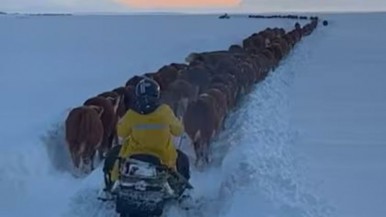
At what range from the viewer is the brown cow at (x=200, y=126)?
8383 mm

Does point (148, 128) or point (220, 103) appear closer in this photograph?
point (148, 128)

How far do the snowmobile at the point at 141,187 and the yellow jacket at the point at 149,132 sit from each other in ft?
0.33

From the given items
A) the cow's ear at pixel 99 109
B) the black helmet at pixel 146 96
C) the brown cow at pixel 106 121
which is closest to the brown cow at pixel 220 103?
the brown cow at pixel 106 121

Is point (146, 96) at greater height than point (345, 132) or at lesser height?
greater

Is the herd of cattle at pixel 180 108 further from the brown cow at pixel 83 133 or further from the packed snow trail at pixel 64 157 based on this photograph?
the packed snow trail at pixel 64 157

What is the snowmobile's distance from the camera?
5805mm

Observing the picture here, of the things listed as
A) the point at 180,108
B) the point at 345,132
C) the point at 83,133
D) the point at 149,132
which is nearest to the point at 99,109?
the point at 83,133

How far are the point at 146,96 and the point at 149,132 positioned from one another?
271 mm

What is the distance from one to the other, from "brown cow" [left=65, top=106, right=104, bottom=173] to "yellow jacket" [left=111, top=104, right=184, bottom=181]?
6.61 feet

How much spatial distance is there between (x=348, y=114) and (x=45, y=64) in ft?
49.3

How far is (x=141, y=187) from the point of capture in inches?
229

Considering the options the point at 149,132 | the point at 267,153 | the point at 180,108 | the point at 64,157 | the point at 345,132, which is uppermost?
the point at 149,132

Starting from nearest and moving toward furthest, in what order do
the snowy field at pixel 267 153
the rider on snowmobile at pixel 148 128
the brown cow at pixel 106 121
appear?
the rider on snowmobile at pixel 148 128, the snowy field at pixel 267 153, the brown cow at pixel 106 121

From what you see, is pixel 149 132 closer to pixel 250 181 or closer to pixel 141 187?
pixel 141 187
